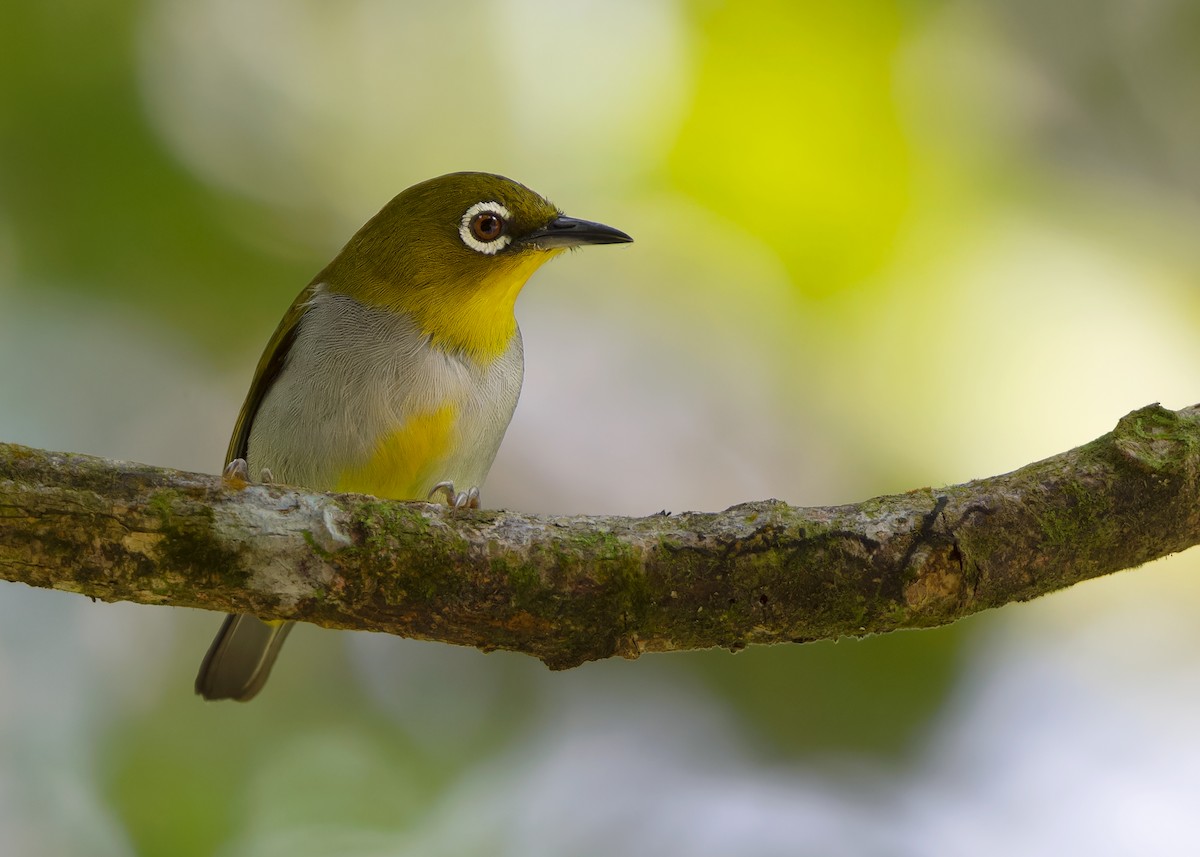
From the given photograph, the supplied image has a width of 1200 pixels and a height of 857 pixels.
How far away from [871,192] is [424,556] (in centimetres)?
401

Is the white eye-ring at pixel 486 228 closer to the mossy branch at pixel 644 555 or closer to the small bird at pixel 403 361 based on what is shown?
the small bird at pixel 403 361

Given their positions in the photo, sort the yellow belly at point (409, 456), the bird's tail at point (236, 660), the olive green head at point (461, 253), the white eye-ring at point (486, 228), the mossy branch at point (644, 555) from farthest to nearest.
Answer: the bird's tail at point (236, 660), the white eye-ring at point (486, 228), the olive green head at point (461, 253), the yellow belly at point (409, 456), the mossy branch at point (644, 555)

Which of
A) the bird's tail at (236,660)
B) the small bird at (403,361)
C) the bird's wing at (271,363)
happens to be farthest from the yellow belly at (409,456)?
the bird's tail at (236,660)

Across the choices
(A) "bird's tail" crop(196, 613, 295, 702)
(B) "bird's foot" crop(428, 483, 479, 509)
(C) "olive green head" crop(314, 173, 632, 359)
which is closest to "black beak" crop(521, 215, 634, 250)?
(C) "olive green head" crop(314, 173, 632, 359)

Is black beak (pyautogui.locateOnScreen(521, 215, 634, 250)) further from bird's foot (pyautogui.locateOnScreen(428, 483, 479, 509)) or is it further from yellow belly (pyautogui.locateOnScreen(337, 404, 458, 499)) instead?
bird's foot (pyautogui.locateOnScreen(428, 483, 479, 509))

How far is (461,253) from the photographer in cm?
473

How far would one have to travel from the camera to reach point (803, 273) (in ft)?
19.8

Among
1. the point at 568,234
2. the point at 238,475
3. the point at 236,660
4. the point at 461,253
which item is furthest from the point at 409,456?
the point at 236,660

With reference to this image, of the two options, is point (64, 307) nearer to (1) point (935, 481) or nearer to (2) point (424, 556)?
(2) point (424, 556)

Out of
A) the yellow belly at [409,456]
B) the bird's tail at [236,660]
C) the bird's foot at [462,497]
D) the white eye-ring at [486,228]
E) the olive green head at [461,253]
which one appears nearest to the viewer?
the bird's foot at [462,497]

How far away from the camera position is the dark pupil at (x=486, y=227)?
4766 mm

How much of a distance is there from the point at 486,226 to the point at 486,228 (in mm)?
10

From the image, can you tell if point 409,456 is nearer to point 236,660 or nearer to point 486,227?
point 486,227

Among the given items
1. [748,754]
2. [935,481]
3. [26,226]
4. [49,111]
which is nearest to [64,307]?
[26,226]
